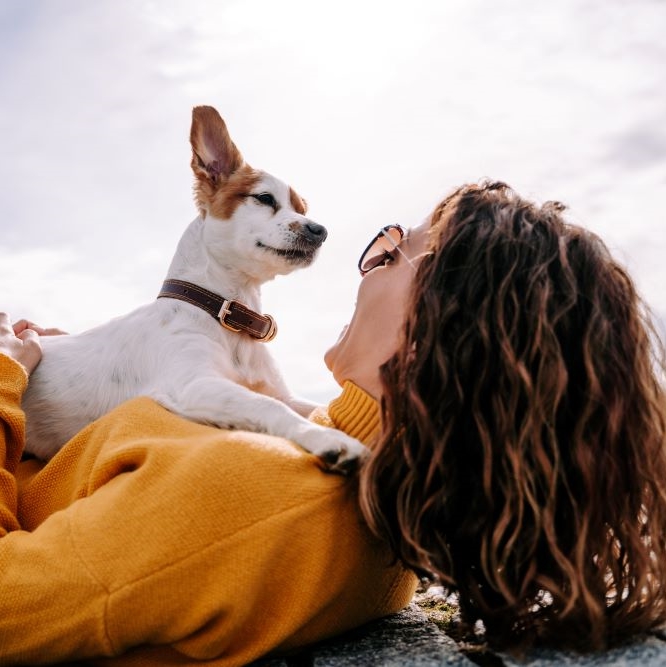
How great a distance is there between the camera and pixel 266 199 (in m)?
3.49

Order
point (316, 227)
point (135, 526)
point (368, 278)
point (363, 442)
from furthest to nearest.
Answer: point (316, 227)
point (368, 278)
point (363, 442)
point (135, 526)

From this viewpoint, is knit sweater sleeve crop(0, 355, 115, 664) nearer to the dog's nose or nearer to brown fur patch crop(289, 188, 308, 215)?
the dog's nose

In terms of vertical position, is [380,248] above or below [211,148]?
below

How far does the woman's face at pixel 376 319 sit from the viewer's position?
1874mm

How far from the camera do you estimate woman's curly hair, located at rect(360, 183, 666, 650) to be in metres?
1.46

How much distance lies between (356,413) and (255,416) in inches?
16.3

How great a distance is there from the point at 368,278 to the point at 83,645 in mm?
1081

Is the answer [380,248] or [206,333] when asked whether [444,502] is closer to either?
[380,248]

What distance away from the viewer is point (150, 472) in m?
1.51

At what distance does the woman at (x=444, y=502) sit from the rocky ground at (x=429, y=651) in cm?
5

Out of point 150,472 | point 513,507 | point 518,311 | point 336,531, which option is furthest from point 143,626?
point 518,311

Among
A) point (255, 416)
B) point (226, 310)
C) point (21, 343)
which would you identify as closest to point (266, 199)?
point (226, 310)

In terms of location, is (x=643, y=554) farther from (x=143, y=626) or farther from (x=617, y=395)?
(x=143, y=626)

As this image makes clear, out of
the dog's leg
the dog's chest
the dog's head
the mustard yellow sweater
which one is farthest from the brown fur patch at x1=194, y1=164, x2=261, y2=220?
the mustard yellow sweater
